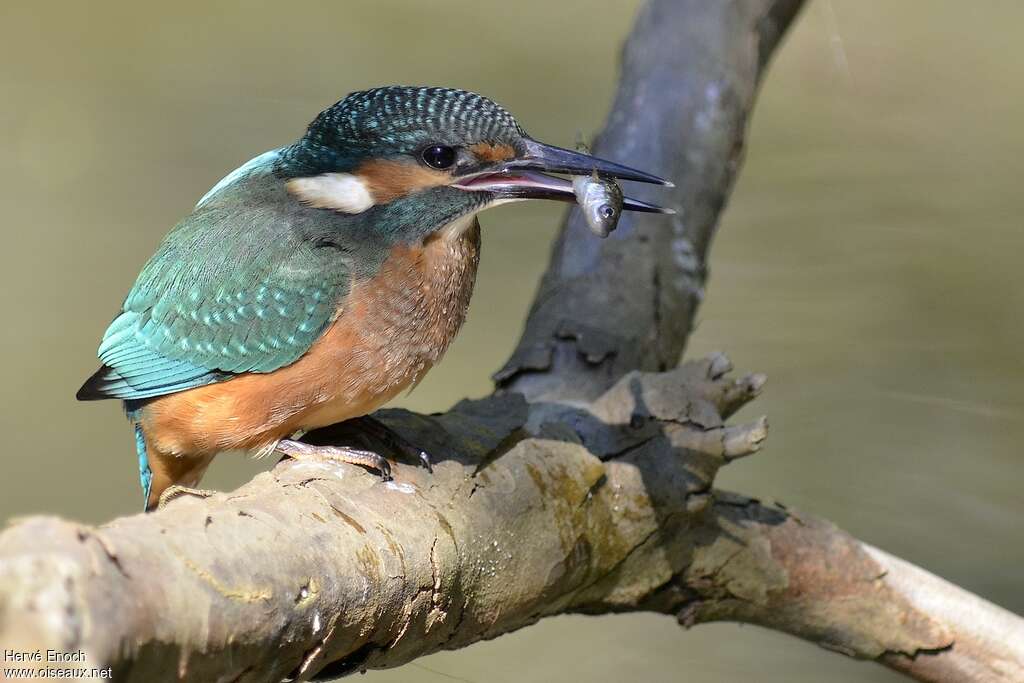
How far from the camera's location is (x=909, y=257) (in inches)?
196

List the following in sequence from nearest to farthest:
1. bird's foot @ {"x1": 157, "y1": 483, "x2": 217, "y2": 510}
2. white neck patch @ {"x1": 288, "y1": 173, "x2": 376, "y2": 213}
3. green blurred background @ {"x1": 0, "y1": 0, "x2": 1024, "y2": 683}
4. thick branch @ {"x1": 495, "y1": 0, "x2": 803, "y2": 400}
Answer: bird's foot @ {"x1": 157, "y1": 483, "x2": 217, "y2": 510}
white neck patch @ {"x1": 288, "y1": 173, "x2": 376, "y2": 213}
thick branch @ {"x1": 495, "y1": 0, "x2": 803, "y2": 400}
green blurred background @ {"x1": 0, "y1": 0, "x2": 1024, "y2": 683}

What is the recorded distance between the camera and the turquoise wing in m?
2.21

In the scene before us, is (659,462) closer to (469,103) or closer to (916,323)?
(469,103)

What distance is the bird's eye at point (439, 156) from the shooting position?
2230mm

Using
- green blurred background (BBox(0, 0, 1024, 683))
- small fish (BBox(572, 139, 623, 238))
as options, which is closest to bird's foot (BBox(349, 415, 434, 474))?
small fish (BBox(572, 139, 623, 238))

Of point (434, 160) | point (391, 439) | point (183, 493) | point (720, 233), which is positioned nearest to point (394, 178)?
point (434, 160)

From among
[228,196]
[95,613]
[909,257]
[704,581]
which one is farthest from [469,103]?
[909,257]

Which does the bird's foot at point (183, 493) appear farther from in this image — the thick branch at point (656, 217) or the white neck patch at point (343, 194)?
the thick branch at point (656, 217)

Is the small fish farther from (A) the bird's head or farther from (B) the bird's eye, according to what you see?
(B) the bird's eye

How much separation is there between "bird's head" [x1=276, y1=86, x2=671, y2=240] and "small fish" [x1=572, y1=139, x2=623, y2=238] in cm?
4

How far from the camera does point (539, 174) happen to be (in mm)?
2246

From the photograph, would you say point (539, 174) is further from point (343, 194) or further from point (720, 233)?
point (720, 233)

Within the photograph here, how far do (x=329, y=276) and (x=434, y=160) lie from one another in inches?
10.8

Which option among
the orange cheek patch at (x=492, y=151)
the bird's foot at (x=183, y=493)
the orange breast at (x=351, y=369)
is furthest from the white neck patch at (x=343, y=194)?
the bird's foot at (x=183, y=493)
